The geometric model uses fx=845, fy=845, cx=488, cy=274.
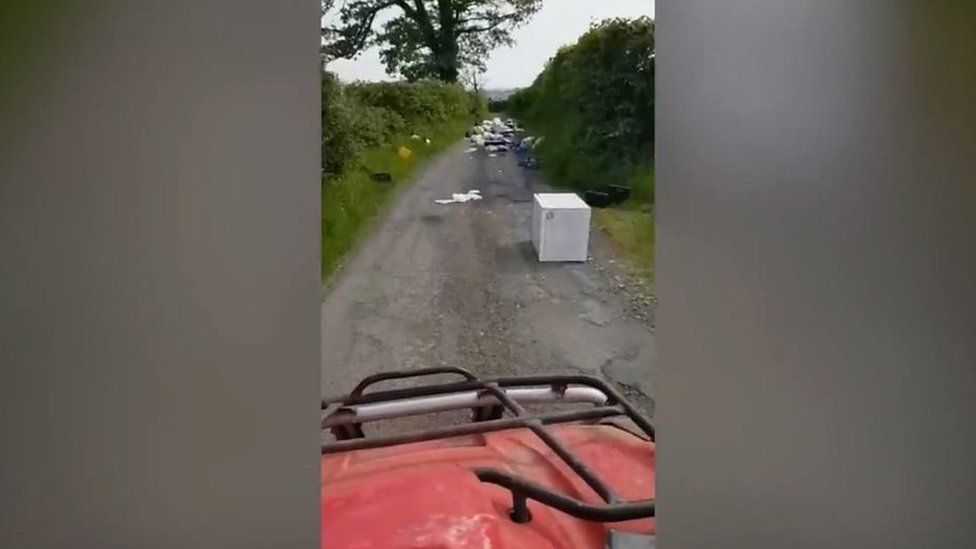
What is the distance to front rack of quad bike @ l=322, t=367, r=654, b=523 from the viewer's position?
1482 millimetres

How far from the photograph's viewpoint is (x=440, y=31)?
5.12ft

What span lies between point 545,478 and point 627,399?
21 centimetres

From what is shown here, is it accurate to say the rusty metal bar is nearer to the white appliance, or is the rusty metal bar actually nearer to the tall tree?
the white appliance

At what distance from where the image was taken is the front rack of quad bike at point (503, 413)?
1.48 meters

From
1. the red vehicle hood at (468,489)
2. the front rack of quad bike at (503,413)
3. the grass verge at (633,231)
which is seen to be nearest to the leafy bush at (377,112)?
the grass verge at (633,231)
